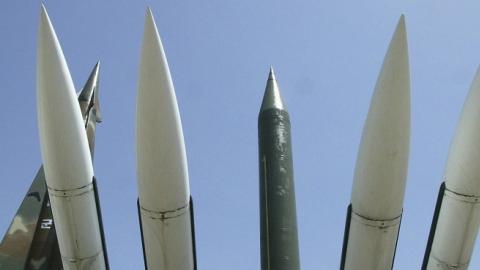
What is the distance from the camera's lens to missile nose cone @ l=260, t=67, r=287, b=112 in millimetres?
7648

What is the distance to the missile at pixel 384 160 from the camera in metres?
5.79

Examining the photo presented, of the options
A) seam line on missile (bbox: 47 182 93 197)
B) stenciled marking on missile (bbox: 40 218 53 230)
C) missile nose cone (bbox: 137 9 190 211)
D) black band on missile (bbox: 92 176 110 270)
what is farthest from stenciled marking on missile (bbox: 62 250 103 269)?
stenciled marking on missile (bbox: 40 218 53 230)

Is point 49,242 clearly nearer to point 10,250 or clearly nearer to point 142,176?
point 10,250

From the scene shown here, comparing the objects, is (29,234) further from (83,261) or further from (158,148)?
(158,148)

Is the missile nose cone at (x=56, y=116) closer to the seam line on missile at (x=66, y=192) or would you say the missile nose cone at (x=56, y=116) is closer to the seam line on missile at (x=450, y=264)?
the seam line on missile at (x=66, y=192)

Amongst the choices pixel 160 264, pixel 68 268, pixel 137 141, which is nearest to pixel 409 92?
pixel 137 141

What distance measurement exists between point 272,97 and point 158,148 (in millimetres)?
2459

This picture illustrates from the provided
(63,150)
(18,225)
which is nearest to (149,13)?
(63,150)

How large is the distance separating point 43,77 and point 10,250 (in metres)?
2.69

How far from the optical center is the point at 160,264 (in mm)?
6359

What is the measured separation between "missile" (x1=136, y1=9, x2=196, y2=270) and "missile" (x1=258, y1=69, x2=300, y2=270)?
3.31ft

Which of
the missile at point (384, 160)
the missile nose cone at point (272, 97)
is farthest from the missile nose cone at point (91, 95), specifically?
the missile at point (384, 160)

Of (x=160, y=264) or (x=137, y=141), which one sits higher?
(x=137, y=141)

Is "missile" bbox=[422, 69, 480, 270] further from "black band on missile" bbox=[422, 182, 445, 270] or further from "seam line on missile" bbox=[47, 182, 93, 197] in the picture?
"seam line on missile" bbox=[47, 182, 93, 197]
